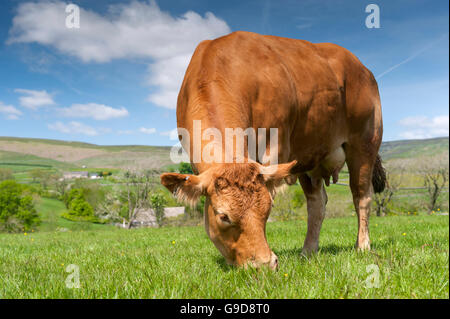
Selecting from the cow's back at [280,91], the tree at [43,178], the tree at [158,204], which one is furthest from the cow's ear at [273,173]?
the tree at [43,178]

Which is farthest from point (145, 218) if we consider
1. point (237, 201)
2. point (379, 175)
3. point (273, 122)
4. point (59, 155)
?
point (59, 155)

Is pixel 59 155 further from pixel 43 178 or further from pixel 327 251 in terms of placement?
pixel 327 251

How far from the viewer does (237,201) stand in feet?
10.4

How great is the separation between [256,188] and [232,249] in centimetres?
67

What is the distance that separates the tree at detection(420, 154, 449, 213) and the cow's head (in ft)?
178

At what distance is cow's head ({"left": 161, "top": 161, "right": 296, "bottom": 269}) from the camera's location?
125 inches

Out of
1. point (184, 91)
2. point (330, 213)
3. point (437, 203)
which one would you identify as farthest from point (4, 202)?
point (437, 203)

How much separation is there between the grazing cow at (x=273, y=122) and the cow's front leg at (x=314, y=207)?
2 centimetres

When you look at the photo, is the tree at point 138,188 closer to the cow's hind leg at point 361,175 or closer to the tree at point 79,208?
the tree at point 79,208

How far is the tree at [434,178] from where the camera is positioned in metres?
49.4

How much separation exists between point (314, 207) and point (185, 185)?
3.55m

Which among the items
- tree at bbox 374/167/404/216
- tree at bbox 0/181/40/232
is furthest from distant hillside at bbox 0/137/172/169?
tree at bbox 374/167/404/216

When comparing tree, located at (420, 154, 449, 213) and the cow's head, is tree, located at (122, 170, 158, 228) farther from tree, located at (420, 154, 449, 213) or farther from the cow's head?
the cow's head

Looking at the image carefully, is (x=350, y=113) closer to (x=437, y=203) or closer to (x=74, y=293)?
(x=74, y=293)
